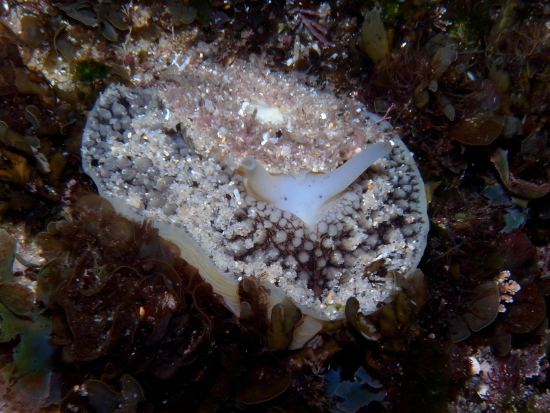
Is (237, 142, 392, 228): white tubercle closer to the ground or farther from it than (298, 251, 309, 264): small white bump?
farther from it

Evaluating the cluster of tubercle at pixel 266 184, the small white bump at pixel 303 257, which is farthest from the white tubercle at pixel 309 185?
the small white bump at pixel 303 257

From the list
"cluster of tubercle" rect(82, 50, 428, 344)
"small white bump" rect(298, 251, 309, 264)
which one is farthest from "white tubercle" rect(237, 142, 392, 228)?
"small white bump" rect(298, 251, 309, 264)

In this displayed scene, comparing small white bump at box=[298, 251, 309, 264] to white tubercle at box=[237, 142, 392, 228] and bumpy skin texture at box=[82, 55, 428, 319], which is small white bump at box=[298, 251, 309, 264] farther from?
white tubercle at box=[237, 142, 392, 228]

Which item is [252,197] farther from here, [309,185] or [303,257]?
[303,257]

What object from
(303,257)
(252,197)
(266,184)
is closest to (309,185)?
(266,184)

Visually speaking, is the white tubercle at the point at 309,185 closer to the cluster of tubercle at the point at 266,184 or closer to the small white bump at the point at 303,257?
the cluster of tubercle at the point at 266,184

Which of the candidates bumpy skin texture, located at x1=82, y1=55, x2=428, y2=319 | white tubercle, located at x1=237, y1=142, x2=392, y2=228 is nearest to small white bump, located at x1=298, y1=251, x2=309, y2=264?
bumpy skin texture, located at x1=82, y1=55, x2=428, y2=319

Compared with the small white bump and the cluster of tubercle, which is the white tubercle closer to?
the cluster of tubercle
